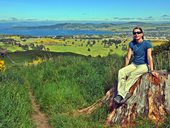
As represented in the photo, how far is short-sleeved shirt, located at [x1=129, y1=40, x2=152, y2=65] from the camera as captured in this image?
9.23 m

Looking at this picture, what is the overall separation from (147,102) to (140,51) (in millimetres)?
1376

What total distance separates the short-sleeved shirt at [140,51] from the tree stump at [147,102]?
612mm

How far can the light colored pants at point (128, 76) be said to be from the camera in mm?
8992

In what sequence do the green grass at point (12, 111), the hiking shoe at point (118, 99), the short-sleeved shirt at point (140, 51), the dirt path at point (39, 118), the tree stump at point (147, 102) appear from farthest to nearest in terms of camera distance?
the dirt path at point (39, 118) < the short-sleeved shirt at point (140, 51) < the hiking shoe at point (118, 99) < the tree stump at point (147, 102) < the green grass at point (12, 111)

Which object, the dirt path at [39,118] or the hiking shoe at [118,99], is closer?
the hiking shoe at [118,99]

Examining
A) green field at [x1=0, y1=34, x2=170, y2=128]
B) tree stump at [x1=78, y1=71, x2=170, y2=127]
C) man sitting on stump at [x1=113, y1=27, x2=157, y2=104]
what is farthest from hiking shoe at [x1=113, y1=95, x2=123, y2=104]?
green field at [x1=0, y1=34, x2=170, y2=128]

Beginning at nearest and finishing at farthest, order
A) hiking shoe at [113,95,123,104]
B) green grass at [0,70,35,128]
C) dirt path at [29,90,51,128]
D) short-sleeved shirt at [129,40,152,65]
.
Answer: green grass at [0,70,35,128] → hiking shoe at [113,95,123,104] → short-sleeved shirt at [129,40,152,65] → dirt path at [29,90,51,128]

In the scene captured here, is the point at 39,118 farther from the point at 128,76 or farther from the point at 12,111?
the point at 128,76

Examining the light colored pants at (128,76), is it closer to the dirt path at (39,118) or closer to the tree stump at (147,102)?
the tree stump at (147,102)

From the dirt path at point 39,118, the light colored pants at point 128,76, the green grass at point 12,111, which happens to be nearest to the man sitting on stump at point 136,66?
the light colored pants at point 128,76

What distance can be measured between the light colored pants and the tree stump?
0.44 feet

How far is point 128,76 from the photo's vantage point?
30.4 feet

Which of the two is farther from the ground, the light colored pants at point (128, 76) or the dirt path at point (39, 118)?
the light colored pants at point (128, 76)

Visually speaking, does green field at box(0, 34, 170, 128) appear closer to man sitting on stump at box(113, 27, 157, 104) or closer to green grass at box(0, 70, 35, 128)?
green grass at box(0, 70, 35, 128)
